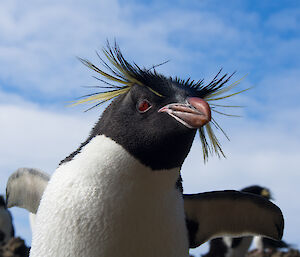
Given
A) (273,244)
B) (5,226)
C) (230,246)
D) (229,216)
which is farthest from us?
(273,244)

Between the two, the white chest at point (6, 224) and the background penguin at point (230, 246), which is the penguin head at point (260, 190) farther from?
the white chest at point (6, 224)

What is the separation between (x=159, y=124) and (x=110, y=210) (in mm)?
566

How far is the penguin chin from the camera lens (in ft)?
8.12

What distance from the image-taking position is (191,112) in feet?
8.30

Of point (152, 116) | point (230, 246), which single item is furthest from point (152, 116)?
point (230, 246)

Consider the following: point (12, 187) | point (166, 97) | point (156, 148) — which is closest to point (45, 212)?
point (156, 148)

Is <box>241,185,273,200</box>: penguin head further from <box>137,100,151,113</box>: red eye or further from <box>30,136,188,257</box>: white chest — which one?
<box>137,100,151,113</box>: red eye

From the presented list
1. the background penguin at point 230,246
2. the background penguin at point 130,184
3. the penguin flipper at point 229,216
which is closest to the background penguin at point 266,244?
the background penguin at point 230,246

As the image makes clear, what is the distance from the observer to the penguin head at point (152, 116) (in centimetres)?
255

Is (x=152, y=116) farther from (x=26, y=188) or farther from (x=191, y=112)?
(x=26, y=188)

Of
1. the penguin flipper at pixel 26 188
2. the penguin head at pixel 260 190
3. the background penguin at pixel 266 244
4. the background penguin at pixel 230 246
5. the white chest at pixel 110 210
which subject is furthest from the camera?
the background penguin at pixel 266 244

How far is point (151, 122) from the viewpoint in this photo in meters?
2.62

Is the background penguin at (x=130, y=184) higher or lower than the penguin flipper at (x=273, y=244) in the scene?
higher

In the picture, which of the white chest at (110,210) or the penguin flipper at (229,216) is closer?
the white chest at (110,210)
